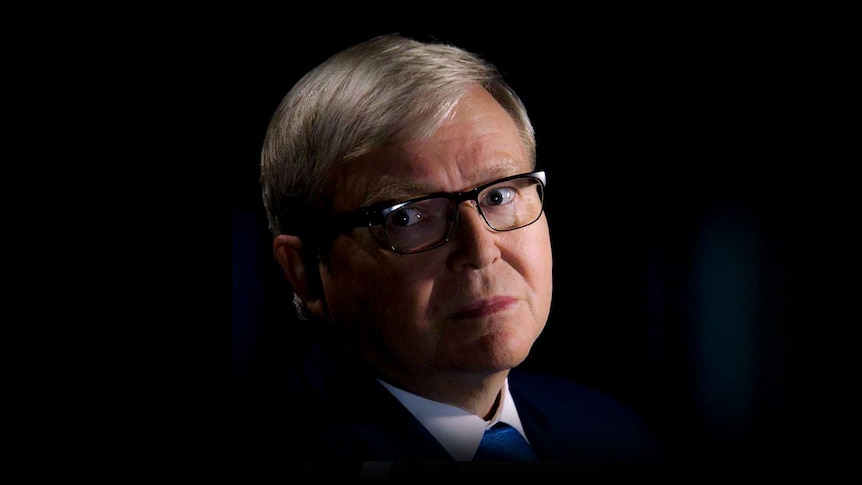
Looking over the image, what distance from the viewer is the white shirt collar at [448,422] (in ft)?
5.57

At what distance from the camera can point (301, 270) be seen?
1763mm

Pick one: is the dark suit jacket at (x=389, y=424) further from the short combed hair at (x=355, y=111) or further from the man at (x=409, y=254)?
the short combed hair at (x=355, y=111)

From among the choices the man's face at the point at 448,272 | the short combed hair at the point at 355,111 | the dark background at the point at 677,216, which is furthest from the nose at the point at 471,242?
the dark background at the point at 677,216

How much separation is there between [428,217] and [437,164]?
107mm

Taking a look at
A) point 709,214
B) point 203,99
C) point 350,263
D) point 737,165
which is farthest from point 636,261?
point 203,99

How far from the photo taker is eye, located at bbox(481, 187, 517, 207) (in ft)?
5.39

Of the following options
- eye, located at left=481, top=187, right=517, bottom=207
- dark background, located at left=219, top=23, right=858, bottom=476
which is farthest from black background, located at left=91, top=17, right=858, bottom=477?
eye, located at left=481, top=187, right=517, bottom=207

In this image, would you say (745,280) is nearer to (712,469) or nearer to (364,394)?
(712,469)

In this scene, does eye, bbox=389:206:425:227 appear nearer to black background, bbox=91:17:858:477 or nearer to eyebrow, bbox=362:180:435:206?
eyebrow, bbox=362:180:435:206

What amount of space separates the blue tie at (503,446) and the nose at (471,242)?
1.28 ft

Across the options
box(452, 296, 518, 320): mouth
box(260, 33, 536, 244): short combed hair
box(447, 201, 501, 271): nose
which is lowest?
box(452, 296, 518, 320): mouth

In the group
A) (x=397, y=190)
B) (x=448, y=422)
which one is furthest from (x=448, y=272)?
(x=448, y=422)

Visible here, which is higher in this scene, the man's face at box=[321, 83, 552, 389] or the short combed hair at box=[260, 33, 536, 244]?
the short combed hair at box=[260, 33, 536, 244]

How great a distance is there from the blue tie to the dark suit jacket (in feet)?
0.19
